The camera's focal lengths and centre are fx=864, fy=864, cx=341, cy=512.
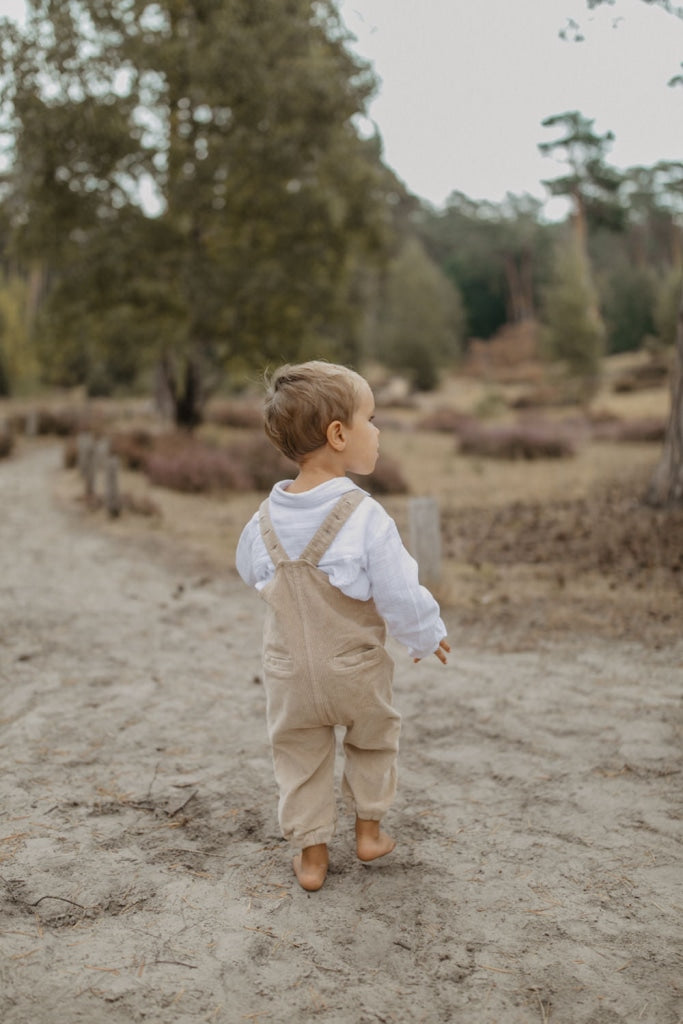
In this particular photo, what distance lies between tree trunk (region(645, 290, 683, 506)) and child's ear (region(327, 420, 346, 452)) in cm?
684

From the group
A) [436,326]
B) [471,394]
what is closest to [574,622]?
[471,394]

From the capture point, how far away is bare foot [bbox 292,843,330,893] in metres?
2.79

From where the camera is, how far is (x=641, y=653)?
18.1ft

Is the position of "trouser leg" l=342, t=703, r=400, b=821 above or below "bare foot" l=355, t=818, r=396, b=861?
above

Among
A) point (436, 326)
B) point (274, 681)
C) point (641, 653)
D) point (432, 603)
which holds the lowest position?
point (641, 653)

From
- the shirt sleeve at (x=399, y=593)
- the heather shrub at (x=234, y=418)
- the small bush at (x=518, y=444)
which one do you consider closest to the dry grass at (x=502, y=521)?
the small bush at (x=518, y=444)

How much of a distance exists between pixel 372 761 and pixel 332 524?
2.72 feet

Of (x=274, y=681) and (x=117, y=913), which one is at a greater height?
(x=274, y=681)

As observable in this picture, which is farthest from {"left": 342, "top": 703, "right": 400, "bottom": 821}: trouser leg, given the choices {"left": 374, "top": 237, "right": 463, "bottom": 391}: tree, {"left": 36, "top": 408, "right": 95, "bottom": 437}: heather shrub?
{"left": 374, "top": 237, "right": 463, "bottom": 391}: tree

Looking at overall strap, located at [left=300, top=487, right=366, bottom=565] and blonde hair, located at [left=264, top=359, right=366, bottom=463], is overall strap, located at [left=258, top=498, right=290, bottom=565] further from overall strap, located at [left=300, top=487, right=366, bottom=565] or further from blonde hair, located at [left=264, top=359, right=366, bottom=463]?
blonde hair, located at [left=264, top=359, right=366, bottom=463]

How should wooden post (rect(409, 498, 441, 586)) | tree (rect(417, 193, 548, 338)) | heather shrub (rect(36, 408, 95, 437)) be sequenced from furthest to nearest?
tree (rect(417, 193, 548, 338)) < heather shrub (rect(36, 408, 95, 437)) < wooden post (rect(409, 498, 441, 586))

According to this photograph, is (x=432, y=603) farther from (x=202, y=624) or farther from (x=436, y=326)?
(x=436, y=326)

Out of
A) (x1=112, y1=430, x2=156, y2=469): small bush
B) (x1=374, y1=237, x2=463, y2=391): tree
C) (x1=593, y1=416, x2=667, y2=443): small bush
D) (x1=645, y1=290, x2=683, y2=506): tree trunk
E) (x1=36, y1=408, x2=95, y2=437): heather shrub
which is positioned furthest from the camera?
(x1=374, y1=237, x2=463, y2=391): tree

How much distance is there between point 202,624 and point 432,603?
4058mm
